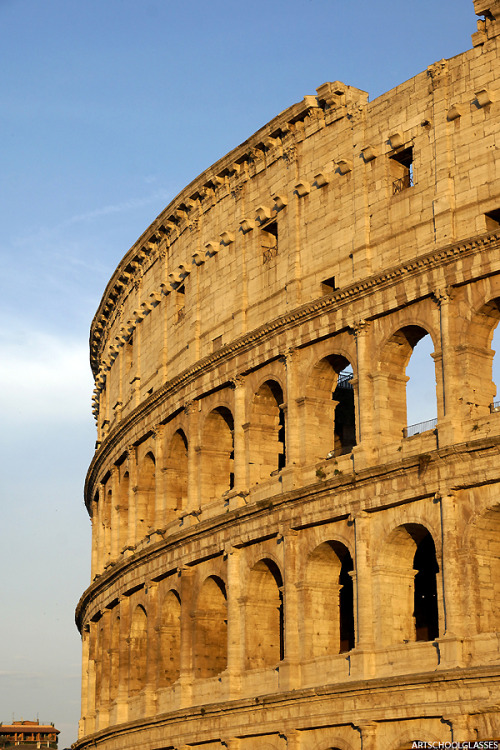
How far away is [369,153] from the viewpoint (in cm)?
3622

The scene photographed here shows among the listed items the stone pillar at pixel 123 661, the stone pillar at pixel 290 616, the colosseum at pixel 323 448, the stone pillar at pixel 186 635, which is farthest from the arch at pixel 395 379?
the stone pillar at pixel 123 661

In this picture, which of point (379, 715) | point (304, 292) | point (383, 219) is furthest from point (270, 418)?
point (379, 715)

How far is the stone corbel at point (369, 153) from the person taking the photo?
1425 inches

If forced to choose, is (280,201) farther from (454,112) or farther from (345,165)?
(454,112)

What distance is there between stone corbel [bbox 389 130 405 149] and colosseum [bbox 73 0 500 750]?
0.07 meters

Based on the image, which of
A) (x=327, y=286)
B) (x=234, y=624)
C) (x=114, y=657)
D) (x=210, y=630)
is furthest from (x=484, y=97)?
(x=114, y=657)

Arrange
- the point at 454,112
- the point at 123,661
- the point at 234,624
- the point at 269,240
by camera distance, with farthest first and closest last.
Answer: the point at 123,661 → the point at 269,240 → the point at 234,624 → the point at 454,112

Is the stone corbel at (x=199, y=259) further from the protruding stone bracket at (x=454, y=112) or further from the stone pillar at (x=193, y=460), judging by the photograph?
A: the protruding stone bracket at (x=454, y=112)

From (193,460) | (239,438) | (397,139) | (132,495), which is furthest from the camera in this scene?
(132,495)

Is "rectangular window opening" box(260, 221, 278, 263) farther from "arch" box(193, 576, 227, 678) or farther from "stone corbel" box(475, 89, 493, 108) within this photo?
"arch" box(193, 576, 227, 678)

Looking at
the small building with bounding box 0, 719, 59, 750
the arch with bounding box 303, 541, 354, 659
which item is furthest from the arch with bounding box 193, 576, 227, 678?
the small building with bounding box 0, 719, 59, 750

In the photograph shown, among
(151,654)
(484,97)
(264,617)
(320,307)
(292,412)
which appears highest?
(484,97)

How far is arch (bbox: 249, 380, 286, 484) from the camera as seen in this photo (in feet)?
127

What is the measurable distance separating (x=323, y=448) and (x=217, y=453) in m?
6.00
